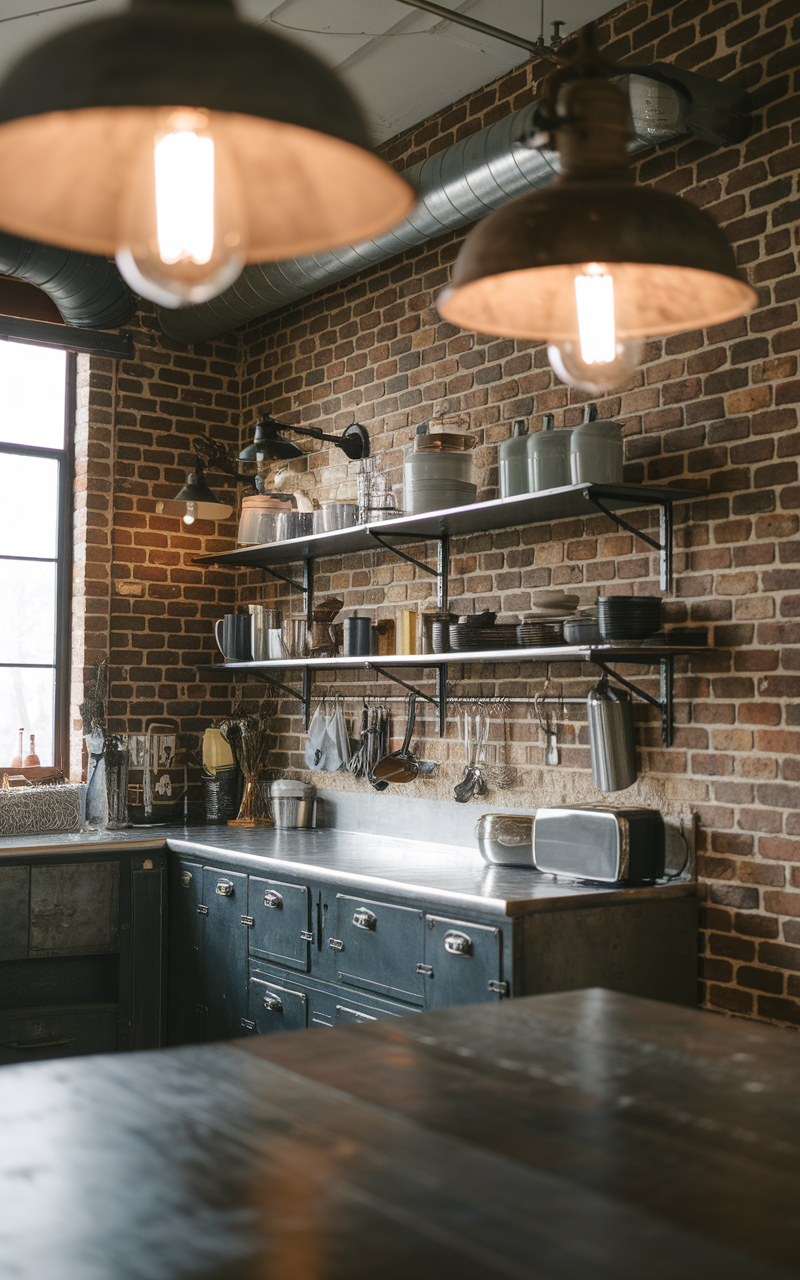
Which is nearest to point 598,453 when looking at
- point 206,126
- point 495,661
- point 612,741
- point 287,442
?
point 612,741

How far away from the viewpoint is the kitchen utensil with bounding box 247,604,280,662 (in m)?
5.04

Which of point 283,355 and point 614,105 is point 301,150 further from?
point 283,355

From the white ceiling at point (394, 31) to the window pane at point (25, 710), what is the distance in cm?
247

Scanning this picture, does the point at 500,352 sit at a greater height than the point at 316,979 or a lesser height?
greater

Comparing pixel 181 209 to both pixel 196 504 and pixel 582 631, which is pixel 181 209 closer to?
pixel 582 631

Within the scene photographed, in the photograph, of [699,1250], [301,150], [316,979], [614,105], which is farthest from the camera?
[316,979]

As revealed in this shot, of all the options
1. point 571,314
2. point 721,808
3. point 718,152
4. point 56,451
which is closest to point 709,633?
point 721,808

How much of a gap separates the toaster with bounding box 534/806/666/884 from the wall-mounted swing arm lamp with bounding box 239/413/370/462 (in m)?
1.94

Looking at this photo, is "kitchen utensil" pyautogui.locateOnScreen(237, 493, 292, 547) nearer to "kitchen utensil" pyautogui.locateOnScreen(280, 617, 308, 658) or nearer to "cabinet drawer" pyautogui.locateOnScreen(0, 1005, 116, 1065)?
"kitchen utensil" pyautogui.locateOnScreen(280, 617, 308, 658)

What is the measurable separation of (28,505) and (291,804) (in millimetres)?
1801

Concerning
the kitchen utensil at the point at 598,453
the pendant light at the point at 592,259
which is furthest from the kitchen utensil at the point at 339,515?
the pendant light at the point at 592,259

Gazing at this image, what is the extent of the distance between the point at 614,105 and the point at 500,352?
2.72 metres

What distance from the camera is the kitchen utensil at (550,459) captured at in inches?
142

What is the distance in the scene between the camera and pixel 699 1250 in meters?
1.03
